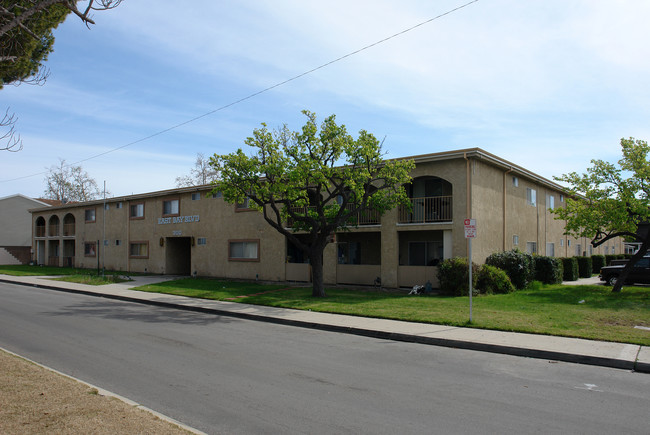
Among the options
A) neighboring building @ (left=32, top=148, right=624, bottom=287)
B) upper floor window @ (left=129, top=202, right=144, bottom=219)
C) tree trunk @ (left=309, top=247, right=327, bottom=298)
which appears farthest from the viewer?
upper floor window @ (left=129, top=202, right=144, bottom=219)

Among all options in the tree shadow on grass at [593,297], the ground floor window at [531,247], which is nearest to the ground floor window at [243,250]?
the tree shadow on grass at [593,297]

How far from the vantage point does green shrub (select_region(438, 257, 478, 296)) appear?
17.8 m

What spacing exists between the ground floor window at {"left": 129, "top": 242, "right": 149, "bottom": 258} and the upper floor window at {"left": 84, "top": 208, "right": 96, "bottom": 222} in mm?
7073

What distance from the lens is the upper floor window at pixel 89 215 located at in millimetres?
40000

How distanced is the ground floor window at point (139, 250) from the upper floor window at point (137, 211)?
6.48 ft

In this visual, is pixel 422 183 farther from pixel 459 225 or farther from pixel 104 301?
pixel 104 301

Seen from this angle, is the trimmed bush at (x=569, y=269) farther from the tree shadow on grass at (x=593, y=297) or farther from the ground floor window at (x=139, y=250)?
the ground floor window at (x=139, y=250)

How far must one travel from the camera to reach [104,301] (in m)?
18.7

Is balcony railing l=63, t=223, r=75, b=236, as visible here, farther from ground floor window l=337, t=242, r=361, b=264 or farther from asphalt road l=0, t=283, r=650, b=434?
asphalt road l=0, t=283, r=650, b=434

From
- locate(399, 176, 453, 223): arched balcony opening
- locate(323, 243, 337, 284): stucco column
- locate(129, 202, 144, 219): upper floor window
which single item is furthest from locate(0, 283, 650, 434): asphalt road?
locate(129, 202, 144, 219): upper floor window

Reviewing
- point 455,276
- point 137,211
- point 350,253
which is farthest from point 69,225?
point 455,276

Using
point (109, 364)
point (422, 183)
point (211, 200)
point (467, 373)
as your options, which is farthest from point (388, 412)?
point (211, 200)

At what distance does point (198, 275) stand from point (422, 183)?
15482 mm

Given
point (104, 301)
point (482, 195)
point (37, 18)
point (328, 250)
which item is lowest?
point (104, 301)
